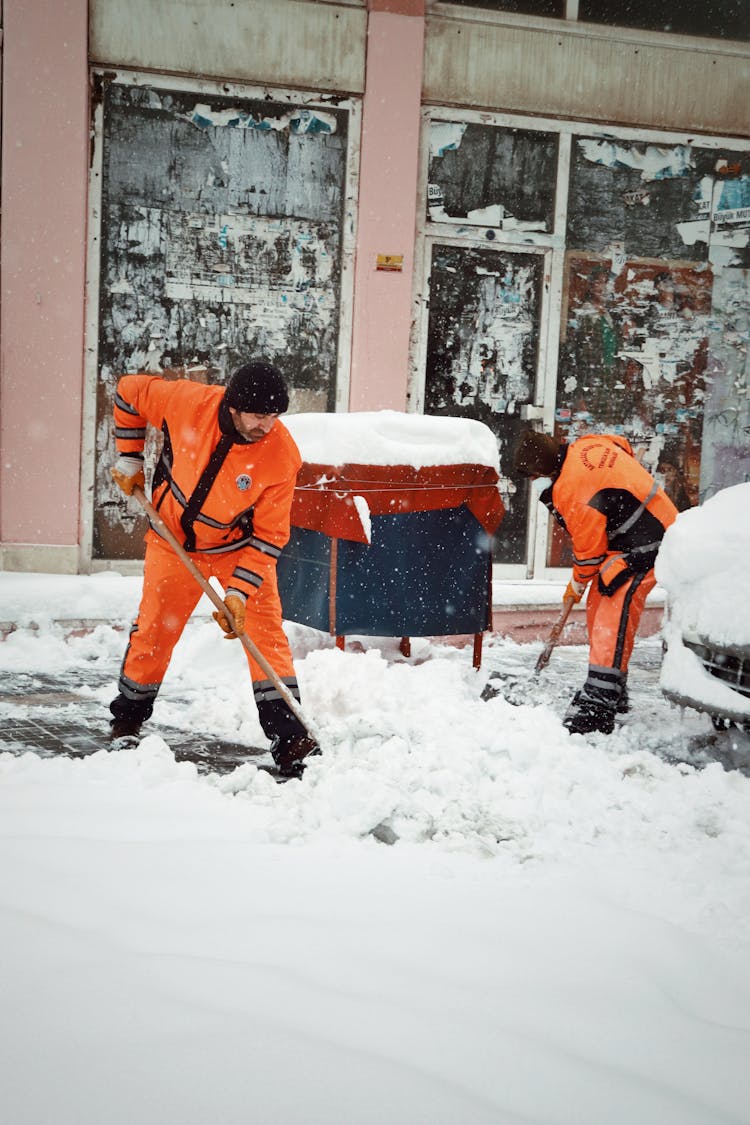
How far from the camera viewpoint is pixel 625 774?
4.09 meters

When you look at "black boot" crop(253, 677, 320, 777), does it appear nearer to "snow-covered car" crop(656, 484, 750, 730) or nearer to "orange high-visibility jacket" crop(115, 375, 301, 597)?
"orange high-visibility jacket" crop(115, 375, 301, 597)

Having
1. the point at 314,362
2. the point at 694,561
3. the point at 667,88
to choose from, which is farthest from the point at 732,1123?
the point at 667,88

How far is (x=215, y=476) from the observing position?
4.06 metres

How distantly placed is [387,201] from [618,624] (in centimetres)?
501

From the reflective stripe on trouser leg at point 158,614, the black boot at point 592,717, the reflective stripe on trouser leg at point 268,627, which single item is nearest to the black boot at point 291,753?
the reflective stripe on trouser leg at point 268,627

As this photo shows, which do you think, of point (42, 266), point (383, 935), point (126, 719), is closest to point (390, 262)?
point (42, 266)

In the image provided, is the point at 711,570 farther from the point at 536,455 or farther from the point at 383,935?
the point at 383,935

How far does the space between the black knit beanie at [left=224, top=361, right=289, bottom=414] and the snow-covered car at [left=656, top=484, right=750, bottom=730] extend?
1.95 meters

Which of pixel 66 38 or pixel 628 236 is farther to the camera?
pixel 628 236

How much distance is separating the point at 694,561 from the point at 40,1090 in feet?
11.4

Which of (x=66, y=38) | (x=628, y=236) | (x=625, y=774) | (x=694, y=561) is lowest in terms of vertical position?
(x=625, y=774)

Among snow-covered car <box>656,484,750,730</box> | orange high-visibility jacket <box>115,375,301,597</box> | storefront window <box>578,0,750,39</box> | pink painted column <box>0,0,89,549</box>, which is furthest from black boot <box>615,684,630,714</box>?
storefront window <box>578,0,750,39</box>

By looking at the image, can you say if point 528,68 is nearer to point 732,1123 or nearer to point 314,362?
point 314,362

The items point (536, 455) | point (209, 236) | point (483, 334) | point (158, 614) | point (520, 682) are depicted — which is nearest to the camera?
point (158, 614)
